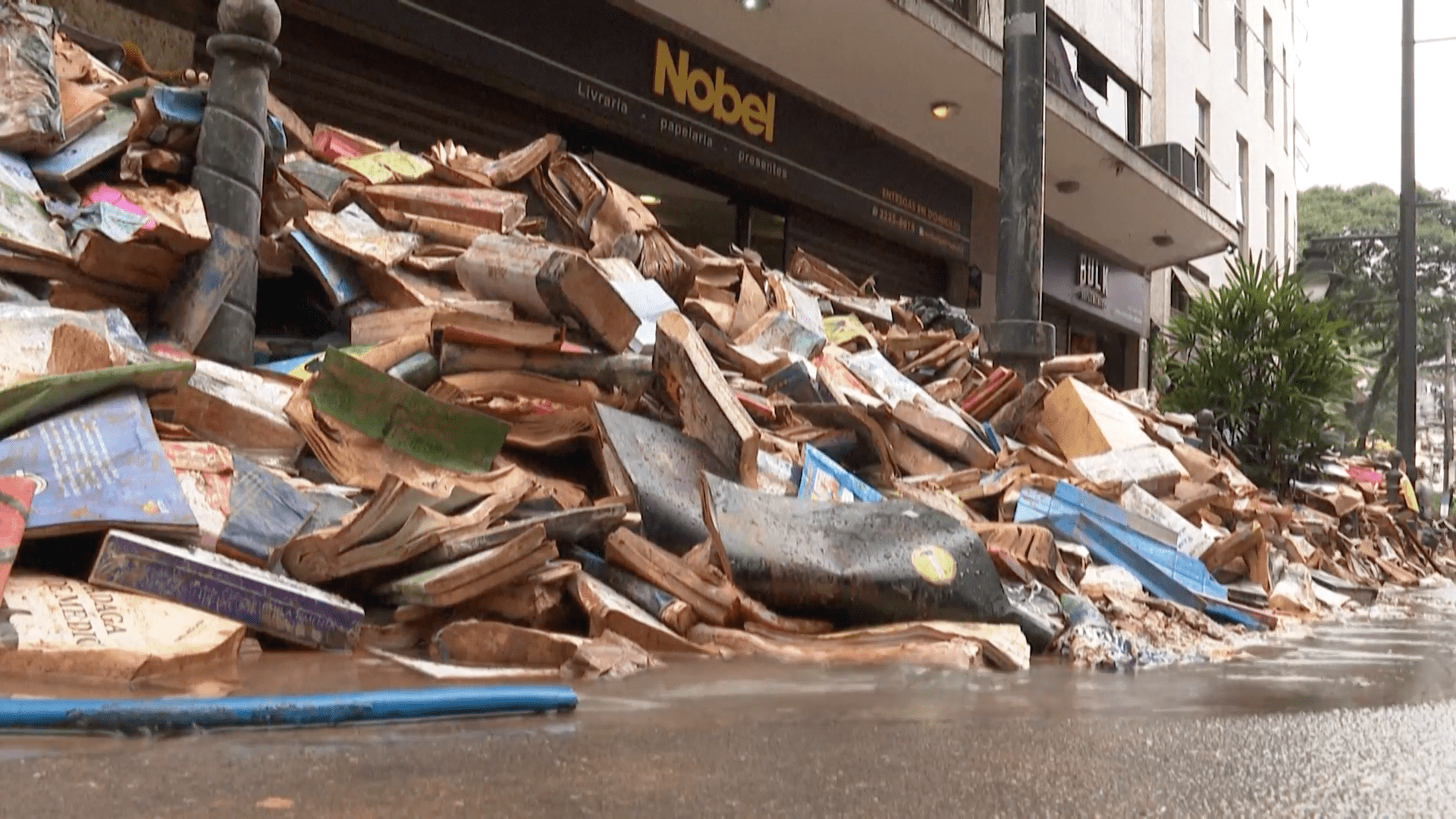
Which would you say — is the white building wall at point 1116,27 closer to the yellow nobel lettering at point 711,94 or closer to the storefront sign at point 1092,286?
the storefront sign at point 1092,286

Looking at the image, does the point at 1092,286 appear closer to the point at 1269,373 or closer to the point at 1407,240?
the point at 1407,240

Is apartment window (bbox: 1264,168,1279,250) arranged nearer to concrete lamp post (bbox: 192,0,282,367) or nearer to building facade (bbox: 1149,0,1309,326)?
building facade (bbox: 1149,0,1309,326)

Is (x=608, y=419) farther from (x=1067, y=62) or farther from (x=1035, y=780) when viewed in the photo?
(x=1067, y=62)

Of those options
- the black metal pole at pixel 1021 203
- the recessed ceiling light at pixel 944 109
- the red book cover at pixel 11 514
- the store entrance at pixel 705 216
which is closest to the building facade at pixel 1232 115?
the recessed ceiling light at pixel 944 109

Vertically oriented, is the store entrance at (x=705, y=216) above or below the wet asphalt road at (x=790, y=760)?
above

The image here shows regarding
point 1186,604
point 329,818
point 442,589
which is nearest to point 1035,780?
point 329,818

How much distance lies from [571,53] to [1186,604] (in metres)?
5.72

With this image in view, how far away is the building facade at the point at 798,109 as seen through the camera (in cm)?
698

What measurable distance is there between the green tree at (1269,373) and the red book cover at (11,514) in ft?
33.1

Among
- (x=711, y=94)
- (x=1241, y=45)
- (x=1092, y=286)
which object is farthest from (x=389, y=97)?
(x=1241, y=45)

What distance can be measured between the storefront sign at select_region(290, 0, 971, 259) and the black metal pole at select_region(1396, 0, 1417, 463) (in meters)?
6.23

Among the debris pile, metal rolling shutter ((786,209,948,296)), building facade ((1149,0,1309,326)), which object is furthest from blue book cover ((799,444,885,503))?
building facade ((1149,0,1309,326))

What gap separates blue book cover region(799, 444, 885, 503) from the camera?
147 inches

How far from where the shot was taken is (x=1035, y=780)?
1412 millimetres
